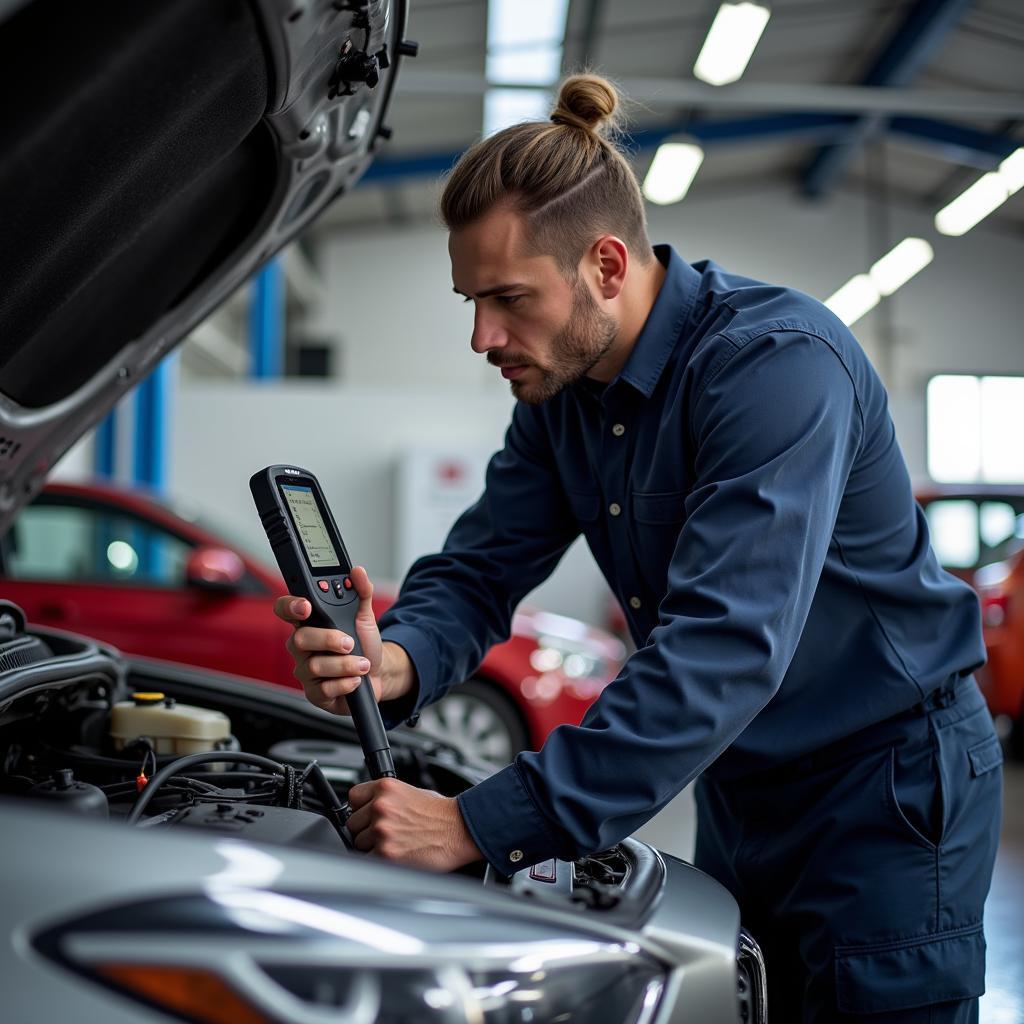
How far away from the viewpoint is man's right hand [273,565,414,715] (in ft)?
4.13


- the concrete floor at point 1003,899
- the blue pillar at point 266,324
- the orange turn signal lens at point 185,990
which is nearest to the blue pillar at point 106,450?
the blue pillar at point 266,324

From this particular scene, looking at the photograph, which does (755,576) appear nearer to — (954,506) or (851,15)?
(954,506)

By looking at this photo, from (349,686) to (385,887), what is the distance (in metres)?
0.47

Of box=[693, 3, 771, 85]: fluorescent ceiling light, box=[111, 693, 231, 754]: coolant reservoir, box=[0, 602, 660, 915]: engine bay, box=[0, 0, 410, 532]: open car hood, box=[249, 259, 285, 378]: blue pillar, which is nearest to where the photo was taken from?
box=[0, 0, 410, 532]: open car hood

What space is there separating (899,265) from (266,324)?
285 inches

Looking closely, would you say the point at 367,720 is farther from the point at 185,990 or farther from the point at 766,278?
the point at 766,278

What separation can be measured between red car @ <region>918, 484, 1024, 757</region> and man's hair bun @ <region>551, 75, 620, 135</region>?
4.16 meters

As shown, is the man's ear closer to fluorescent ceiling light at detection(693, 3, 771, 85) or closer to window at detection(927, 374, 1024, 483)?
fluorescent ceiling light at detection(693, 3, 771, 85)

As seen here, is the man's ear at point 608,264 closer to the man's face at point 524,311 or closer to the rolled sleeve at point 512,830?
the man's face at point 524,311

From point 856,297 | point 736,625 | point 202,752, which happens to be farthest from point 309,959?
point 856,297

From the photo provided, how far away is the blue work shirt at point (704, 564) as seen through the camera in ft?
3.48

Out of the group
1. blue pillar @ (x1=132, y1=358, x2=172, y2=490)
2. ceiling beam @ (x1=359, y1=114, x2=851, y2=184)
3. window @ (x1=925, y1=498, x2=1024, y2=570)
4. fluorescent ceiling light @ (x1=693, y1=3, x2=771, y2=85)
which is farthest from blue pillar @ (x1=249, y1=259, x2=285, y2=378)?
window @ (x1=925, y1=498, x2=1024, y2=570)

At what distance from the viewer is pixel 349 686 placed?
4.19 feet

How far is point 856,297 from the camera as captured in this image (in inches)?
553
